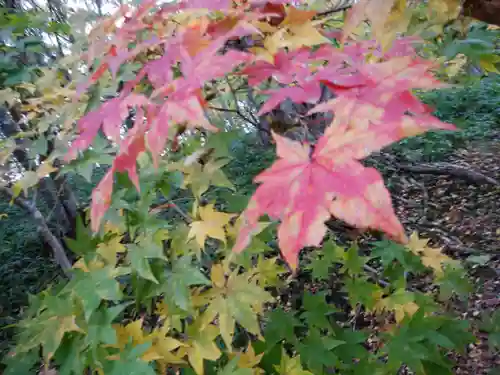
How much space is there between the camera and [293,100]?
0.72m

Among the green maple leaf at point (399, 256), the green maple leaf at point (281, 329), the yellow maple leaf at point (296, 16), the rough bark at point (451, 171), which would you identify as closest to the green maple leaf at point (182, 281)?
the green maple leaf at point (281, 329)

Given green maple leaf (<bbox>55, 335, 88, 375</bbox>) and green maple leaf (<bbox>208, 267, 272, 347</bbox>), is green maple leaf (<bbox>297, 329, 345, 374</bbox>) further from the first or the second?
green maple leaf (<bbox>55, 335, 88, 375</bbox>)

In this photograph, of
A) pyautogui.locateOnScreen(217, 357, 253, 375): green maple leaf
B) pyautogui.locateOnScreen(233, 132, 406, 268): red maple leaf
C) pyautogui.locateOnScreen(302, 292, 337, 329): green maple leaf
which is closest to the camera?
pyautogui.locateOnScreen(233, 132, 406, 268): red maple leaf

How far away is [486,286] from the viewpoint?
2125 millimetres

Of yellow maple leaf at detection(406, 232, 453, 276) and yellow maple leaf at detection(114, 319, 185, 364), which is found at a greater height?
yellow maple leaf at detection(114, 319, 185, 364)

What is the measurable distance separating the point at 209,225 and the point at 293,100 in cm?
38

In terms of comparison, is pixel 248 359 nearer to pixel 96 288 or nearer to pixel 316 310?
pixel 316 310

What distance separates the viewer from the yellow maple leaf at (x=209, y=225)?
953 millimetres

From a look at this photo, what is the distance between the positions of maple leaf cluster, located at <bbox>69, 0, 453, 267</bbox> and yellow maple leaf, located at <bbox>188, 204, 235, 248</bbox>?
27 centimetres

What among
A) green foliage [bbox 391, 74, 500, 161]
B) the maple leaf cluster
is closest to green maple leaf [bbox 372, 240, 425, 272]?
the maple leaf cluster

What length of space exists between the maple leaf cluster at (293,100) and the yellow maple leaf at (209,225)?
0.89 feet

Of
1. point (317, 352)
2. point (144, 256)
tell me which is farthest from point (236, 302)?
point (317, 352)

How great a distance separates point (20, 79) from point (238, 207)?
889 millimetres

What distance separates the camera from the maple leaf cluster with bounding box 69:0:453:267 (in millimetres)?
488
